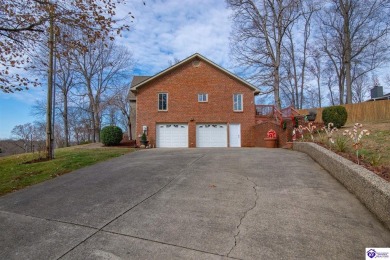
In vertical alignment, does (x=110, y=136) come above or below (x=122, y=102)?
below

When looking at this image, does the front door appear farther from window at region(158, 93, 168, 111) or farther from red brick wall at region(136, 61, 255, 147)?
window at region(158, 93, 168, 111)

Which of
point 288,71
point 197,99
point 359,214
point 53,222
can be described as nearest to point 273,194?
point 359,214

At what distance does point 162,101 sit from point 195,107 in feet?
8.77

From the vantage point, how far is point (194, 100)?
19016 mm

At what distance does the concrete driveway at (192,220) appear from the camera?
296 centimetres

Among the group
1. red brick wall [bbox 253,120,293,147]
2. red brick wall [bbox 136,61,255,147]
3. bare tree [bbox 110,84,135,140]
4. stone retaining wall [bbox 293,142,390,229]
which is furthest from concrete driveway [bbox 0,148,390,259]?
bare tree [bbox 110,84,135,140]

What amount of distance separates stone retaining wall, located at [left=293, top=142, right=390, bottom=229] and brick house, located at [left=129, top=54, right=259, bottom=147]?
12.3 m

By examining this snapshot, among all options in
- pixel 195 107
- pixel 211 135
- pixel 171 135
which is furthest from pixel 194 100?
pixel 171 135

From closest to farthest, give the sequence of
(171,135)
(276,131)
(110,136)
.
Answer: (276,131), (171,135), (110,136)

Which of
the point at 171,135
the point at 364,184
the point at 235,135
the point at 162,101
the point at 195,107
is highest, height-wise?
the point at 162,101

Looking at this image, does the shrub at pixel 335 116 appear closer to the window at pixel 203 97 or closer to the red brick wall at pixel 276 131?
the red brick wall at pixel 276 131

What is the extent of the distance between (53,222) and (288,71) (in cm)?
3130

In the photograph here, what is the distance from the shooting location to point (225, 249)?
293 cm

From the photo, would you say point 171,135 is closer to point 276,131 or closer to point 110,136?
point 110,136
